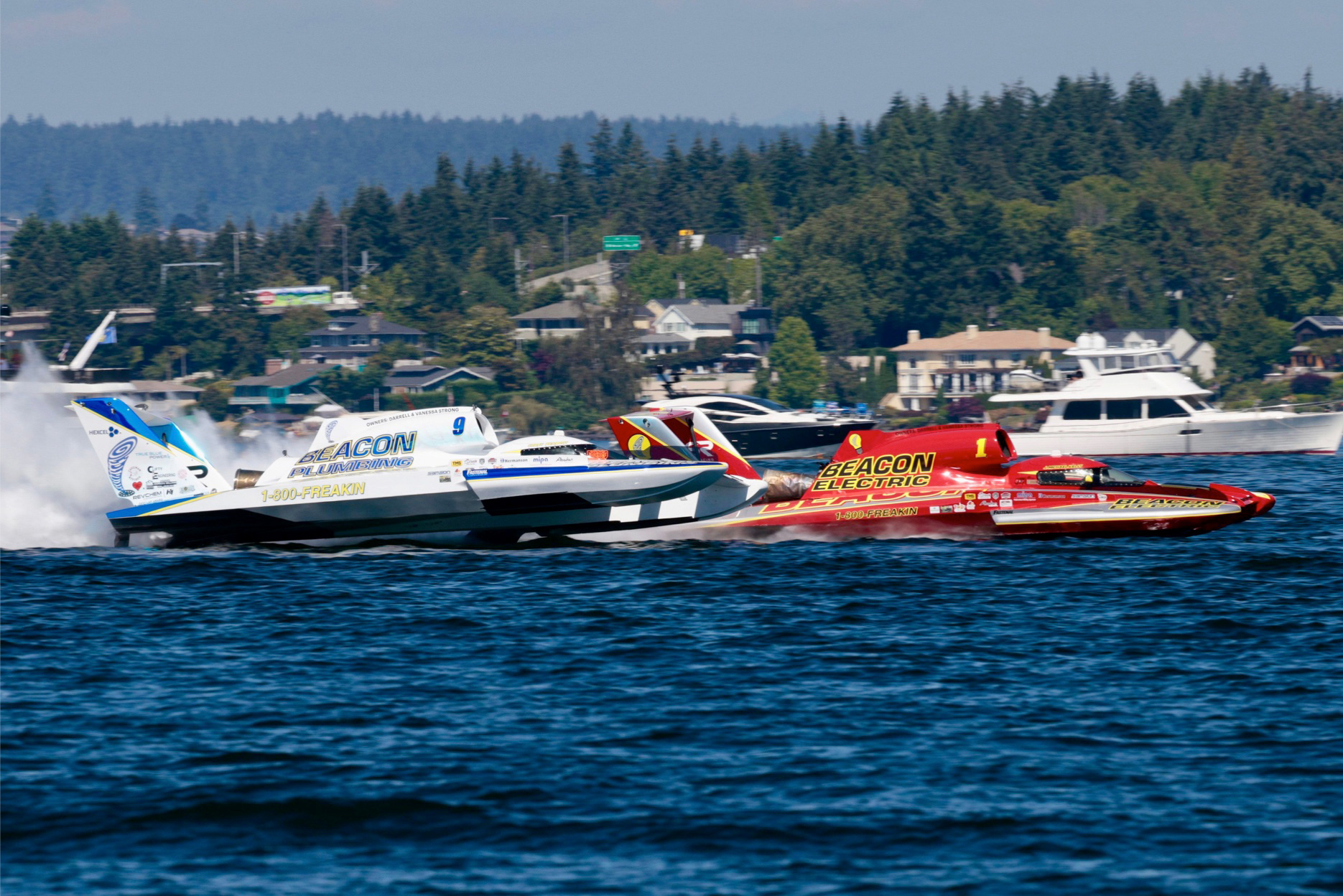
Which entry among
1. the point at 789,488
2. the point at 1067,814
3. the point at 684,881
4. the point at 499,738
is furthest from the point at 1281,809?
the point at 789,488

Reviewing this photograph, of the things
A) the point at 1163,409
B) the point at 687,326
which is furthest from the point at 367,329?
the point at 1163,409

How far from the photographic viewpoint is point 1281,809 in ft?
51.0

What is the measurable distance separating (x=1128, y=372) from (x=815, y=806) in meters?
58.5

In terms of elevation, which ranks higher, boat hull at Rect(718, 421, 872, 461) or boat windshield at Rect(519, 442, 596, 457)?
boat windshield at Rect(519, 442, 596, 457)

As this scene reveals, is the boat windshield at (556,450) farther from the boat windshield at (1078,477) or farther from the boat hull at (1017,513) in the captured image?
the boat windshield at (1078,477)

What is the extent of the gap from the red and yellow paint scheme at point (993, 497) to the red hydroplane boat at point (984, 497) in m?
0.02

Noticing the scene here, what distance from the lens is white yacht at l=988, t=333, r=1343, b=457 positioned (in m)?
67.5

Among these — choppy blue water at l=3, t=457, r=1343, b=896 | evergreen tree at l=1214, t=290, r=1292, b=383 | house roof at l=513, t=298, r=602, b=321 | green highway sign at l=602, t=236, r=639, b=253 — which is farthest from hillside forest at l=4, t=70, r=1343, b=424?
choppy blue water at l=3, t=457, r=1343, b=896

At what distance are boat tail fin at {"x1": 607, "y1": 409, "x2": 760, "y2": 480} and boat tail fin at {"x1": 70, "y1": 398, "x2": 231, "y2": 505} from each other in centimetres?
927

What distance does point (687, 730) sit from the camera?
1881 cm

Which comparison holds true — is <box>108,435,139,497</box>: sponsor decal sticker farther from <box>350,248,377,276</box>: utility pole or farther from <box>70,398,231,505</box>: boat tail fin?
<box>350,248,377,276</box>: utility pole

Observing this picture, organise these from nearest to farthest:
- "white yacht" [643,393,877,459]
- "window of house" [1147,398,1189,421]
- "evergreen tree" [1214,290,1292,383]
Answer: "window of house" [1147,398,1189,421] → "white yacht" [643,393,877,459] → "evergreen tree" [1214,290,1292,383]

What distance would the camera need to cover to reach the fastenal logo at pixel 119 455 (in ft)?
115

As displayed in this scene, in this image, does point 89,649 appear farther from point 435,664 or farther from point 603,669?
point 603,669
